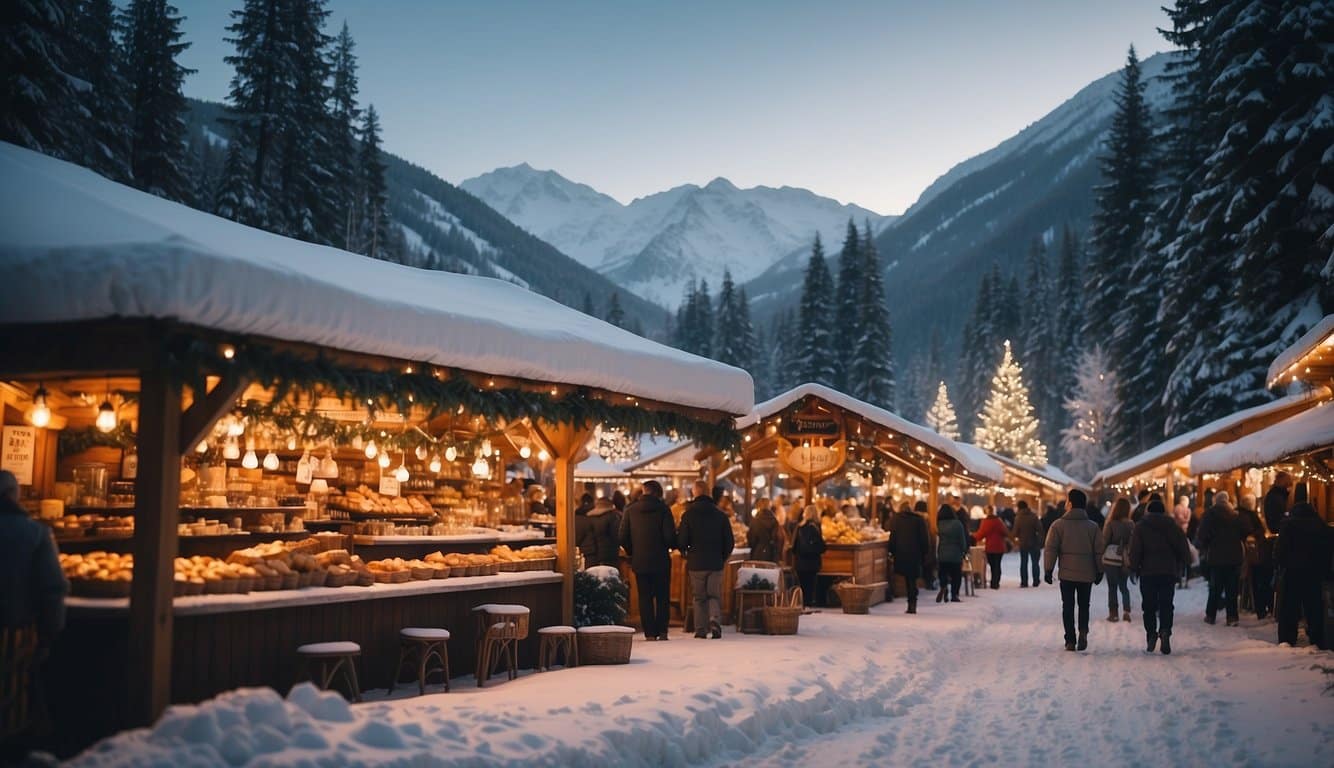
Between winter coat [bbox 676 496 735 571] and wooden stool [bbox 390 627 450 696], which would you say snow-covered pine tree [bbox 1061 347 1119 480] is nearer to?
winter coat [bbox 676 496 735 571]

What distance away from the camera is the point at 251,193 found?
3378 cm

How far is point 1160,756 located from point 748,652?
16.2 feet

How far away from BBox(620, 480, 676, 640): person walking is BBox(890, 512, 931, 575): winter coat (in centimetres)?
760

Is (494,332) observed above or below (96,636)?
above

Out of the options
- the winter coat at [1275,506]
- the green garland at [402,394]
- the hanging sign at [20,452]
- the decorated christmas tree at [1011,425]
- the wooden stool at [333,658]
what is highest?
the decorated christmas tree at [1011,425]

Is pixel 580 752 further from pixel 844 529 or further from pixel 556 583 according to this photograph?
pixel 844 529

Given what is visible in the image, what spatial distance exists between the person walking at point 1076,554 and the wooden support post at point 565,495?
18.9 ft

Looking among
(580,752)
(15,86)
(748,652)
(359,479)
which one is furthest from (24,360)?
(15,86)

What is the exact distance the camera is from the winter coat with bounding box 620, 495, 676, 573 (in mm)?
13930

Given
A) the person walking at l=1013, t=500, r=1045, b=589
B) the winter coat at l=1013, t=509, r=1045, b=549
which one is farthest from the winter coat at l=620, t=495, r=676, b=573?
the winter coat at l=1013, t=509, r=1045, b=549

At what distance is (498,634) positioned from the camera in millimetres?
11000

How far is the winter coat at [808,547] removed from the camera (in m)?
19.0

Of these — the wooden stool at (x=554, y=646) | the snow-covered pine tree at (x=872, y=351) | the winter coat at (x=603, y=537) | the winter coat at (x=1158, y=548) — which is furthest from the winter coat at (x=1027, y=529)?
the snow-covered pine tree at (x=872, y=351)

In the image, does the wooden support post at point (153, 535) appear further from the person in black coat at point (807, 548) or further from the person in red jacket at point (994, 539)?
the person in red jacket at point (994, 539)
